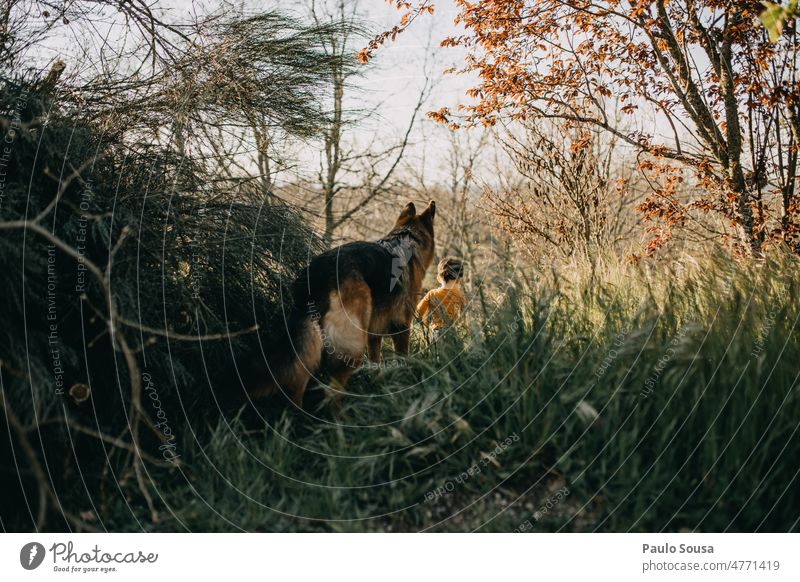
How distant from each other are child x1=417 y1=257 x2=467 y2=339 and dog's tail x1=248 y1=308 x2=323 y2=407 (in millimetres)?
1020

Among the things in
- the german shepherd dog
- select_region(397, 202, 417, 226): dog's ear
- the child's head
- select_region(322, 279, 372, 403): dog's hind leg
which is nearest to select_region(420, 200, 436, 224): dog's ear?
select_region(397, 202, 417, 226): dog's ear

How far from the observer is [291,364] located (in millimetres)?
4156

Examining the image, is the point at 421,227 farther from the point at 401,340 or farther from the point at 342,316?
the point at 342,316

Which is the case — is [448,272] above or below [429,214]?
below

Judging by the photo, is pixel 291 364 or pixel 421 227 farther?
pixel 421 227

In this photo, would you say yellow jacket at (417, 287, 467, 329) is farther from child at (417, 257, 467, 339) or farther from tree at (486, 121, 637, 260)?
tree at (486, 121, 637, 260)

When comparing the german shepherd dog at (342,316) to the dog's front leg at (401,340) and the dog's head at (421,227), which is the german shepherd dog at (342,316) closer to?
the dog's front leg at (401,340)

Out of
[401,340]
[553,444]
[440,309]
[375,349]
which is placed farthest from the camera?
[401,340]

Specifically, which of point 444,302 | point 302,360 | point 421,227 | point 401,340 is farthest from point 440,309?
point 421,227

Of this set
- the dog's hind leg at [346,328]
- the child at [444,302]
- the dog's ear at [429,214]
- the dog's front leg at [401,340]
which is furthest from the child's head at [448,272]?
the dog's hind leg at [346,328]

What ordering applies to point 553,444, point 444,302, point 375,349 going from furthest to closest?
point 444,302
point 375,349
point 553,444

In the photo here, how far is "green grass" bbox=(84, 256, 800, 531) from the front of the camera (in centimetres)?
282

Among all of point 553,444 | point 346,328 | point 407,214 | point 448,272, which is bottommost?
point 553,444

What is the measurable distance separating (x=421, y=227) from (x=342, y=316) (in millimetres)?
2579
